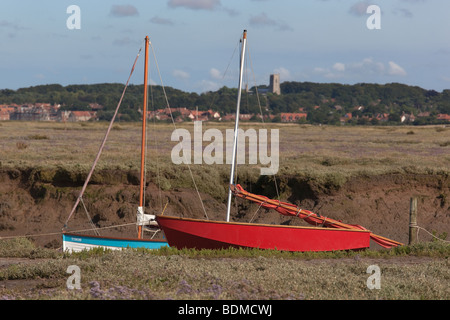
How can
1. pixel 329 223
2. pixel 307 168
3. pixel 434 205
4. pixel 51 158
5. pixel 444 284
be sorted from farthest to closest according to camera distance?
pixel 51 158 → pixel 307 168 → pixel 434 205 → pixel 329 223 → pixel 444 284

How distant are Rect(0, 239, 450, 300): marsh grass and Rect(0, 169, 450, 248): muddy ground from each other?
1158 centimetres

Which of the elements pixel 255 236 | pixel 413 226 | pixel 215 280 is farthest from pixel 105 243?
pixel 413 226

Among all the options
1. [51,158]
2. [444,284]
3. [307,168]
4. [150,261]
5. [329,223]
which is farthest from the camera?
[51,158]

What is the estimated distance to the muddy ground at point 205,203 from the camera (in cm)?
2631

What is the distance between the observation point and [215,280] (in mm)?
10852

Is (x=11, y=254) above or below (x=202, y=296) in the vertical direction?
below

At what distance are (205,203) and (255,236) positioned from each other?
1137cm

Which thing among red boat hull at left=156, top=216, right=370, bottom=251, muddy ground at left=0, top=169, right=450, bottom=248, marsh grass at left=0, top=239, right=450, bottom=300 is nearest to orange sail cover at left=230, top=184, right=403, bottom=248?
red boat hull at left=156, top=216, right=370, bottom=251

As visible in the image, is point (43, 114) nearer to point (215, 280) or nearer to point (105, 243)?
point (105, 243)

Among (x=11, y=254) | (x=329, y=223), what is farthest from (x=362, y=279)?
(x=11, y=254)
